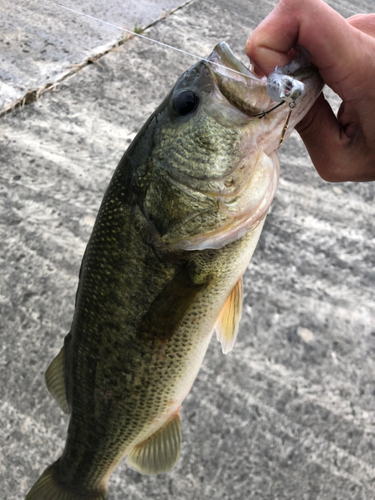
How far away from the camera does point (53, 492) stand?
1.60 meters

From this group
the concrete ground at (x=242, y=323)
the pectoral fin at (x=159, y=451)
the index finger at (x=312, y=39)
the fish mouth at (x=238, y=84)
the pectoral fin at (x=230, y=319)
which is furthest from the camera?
the concrete ground at (x=242, y=323)

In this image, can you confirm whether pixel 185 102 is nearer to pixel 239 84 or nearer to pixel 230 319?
pixel 239 84

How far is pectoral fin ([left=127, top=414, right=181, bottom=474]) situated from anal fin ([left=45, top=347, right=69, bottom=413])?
324 millimetres

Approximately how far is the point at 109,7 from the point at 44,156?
2132 mm

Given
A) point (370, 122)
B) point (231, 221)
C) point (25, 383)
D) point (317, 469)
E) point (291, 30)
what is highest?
point (291, 30)

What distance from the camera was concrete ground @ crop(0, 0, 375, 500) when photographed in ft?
6.44

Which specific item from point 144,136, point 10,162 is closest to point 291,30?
point 144,136

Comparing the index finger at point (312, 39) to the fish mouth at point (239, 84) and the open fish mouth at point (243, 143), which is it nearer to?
the open fish mouth at point (243, 143)

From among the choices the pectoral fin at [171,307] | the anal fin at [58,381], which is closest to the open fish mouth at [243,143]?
the pectoral fin at [171,307]

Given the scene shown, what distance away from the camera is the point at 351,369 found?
219 centimetres

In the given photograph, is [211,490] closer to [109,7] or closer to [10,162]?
[10,162]

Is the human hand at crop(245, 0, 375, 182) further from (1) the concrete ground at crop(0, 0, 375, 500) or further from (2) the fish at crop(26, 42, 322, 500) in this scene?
(1) the concrete ground at crop(0, 0, 375, 500)

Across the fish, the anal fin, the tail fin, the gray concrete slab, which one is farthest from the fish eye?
the gray concrete slab

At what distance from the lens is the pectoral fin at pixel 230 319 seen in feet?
4.85
